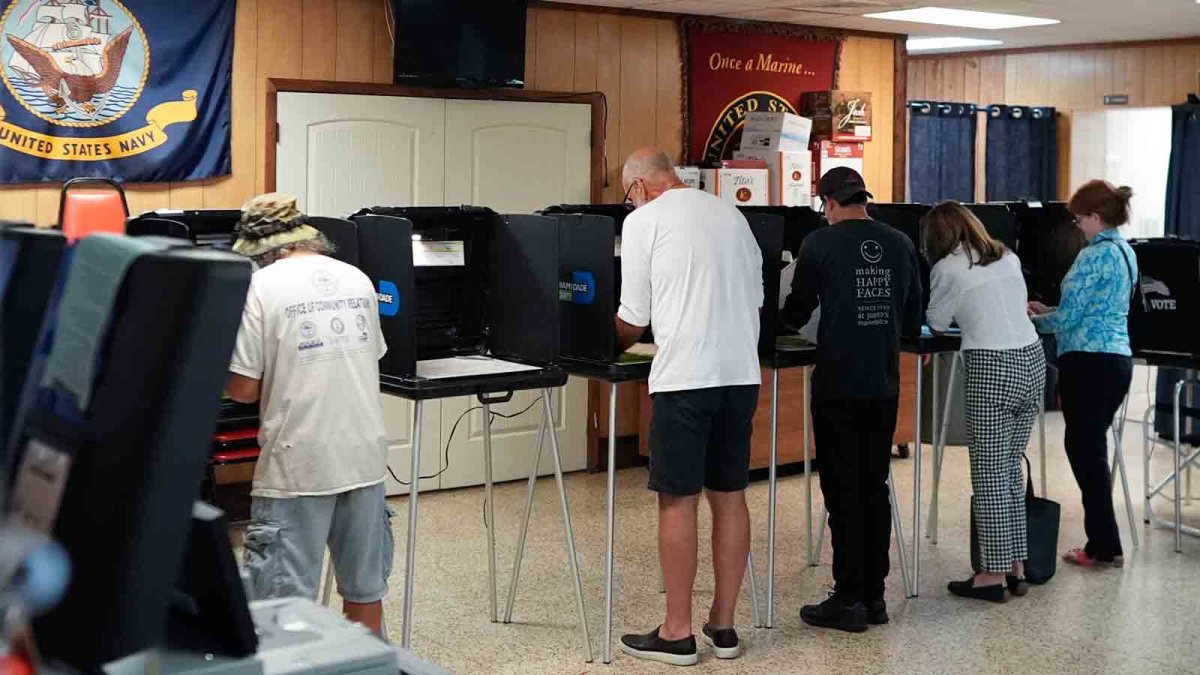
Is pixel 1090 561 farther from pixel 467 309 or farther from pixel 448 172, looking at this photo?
pixel 448 172

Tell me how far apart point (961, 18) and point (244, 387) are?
561 cm

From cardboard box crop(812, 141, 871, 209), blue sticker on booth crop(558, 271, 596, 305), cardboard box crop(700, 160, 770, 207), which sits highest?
cardboard box crop(812, 141, 871, 209)

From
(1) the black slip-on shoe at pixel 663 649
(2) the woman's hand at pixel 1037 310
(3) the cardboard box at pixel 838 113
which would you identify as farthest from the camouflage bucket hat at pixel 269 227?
(3) the cardboard box at pixel 838 113

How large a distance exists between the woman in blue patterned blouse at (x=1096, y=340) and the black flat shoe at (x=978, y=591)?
25.3 inches

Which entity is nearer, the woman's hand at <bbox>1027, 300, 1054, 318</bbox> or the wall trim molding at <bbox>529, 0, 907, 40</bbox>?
the woman's hand at <bbox>1027, 300, 1054, 318</bbox>

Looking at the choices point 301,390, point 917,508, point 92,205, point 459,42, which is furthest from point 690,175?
point 301,390

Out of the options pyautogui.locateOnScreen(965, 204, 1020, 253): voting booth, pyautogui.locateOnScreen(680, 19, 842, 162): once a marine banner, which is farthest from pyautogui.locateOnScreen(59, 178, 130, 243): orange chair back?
pyautogui.locateOnScreen(965, 204, 1020, 253): voting booth

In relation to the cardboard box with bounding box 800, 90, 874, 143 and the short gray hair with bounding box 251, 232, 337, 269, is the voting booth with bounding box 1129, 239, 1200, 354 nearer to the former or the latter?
the cardboard box with bounding box 800, 90, 874, 143

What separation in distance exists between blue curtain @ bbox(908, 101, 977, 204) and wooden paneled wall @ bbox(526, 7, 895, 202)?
2.58 metres

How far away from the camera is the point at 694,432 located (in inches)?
152

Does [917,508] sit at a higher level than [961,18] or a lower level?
lower

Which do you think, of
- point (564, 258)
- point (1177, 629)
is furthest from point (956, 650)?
point (564, 258)

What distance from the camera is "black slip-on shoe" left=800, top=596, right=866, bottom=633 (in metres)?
4.41

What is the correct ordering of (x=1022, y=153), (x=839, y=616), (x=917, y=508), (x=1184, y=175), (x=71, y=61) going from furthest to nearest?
(x=1022, y=153) → (x=1184, y=175) → (x=71, y=61) → (x=917, y=508) → (x=839, y=616)
